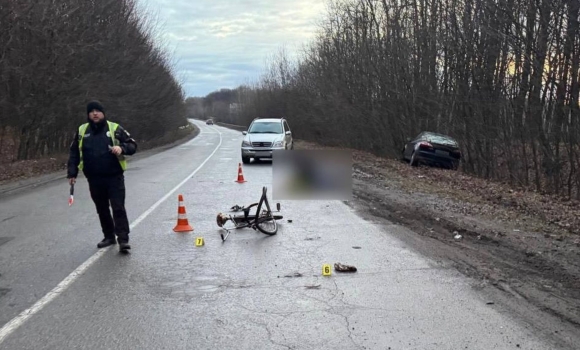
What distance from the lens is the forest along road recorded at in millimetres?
4289

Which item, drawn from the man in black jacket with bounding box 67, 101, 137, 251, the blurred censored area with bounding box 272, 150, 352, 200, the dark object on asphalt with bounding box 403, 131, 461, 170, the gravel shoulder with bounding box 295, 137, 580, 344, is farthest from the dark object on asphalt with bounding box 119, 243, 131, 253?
the dark object on asphalt with bounding box 403, 131, 461, 170

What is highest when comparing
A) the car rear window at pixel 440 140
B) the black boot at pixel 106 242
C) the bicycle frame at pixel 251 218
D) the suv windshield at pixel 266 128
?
the suv windshield at pixel 266 128

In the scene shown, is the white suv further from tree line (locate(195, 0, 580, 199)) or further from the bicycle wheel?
the bicycle wheel

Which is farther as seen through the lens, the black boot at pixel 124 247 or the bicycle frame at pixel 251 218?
the bicycle frame at pixel 251 218

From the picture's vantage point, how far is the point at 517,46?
54.5ft

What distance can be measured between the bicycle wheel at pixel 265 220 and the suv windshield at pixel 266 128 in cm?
1466

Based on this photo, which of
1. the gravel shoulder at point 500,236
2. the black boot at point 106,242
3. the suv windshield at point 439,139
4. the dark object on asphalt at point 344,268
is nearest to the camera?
the gravel shoulder at point 500,236

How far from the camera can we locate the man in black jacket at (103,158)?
7.09 metres

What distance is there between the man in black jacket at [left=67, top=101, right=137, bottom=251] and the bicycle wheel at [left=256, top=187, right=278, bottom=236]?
2.04m

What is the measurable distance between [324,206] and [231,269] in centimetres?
506

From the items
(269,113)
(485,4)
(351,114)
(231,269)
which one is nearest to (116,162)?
(231,269)

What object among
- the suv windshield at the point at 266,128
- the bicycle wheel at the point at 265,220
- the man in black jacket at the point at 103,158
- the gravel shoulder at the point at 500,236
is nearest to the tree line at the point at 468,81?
the gravel shoulder at the point at 500,236

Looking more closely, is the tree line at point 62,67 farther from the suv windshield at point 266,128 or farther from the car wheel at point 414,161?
the car wheel at point 414,161

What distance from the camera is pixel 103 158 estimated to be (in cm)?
709
